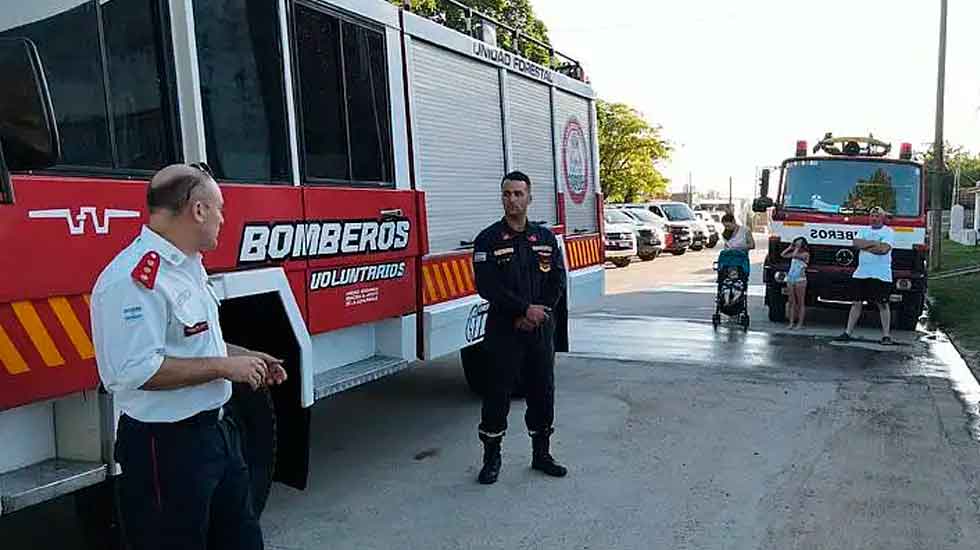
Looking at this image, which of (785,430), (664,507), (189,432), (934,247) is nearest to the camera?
(189,432)

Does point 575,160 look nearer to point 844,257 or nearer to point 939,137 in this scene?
point 844,257

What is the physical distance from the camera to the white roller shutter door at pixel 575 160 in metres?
8.84

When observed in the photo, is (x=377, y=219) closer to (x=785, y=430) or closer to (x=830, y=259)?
(x=785, y=430)

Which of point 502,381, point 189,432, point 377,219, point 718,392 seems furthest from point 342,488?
point 718,392

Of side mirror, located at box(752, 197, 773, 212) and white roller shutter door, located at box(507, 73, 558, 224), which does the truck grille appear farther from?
white roller shutter door, located at box(507, 73, 558, 224)

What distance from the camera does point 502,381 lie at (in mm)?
5633

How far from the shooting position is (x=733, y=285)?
498 inches

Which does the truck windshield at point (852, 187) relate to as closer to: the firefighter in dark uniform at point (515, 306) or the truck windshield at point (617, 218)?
the firefighter in dark uniform at point (515, 306)

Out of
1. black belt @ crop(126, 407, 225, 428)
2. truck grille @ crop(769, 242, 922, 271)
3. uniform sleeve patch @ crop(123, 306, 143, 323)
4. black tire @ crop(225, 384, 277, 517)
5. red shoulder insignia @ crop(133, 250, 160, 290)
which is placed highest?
Result: red shoulder insignia @ crop(133, 250, 160, 290)

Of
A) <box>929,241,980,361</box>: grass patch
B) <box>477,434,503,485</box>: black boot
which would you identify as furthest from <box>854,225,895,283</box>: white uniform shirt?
<box>477,434,503,485</box>: black boot

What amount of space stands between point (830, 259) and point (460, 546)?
9.06m

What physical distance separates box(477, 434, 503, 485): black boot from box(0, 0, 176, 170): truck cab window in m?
2.56

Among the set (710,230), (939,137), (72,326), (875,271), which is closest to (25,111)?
(72,326)

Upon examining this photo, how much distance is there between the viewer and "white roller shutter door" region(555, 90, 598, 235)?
29.0ft
